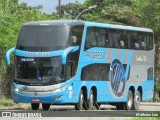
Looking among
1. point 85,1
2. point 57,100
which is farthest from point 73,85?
point 85,1

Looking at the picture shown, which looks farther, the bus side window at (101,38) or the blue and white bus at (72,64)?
the bus side window at (101,38)

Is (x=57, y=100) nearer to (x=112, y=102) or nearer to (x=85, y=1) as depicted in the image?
(x=112, y=102)

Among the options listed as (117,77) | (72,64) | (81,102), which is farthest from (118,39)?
(81,102)

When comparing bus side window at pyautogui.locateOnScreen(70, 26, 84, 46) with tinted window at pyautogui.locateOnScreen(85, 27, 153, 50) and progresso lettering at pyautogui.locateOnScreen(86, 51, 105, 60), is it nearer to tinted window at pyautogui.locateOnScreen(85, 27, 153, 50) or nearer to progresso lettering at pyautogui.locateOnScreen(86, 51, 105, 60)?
tinted window at pyautogui.locateOnScreen(85, 27, 153, 50)

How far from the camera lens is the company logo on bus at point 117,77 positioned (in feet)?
96.0

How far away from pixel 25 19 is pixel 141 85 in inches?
679

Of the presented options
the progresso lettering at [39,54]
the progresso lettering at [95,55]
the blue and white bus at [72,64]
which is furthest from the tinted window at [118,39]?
the progresso lettering at [39,54]

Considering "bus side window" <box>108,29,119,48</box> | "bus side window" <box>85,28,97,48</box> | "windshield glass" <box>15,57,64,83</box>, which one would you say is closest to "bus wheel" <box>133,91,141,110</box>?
"bus side window" <box>108,29,119,48</box>

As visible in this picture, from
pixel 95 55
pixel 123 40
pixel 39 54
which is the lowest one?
pixel 95 55

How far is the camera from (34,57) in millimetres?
25891

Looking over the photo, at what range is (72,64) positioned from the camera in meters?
26.2

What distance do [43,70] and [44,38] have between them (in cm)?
143

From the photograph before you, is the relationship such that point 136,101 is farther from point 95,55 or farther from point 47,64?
point 47,64

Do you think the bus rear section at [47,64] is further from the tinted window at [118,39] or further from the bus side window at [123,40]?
the bus side window at [123,40]
